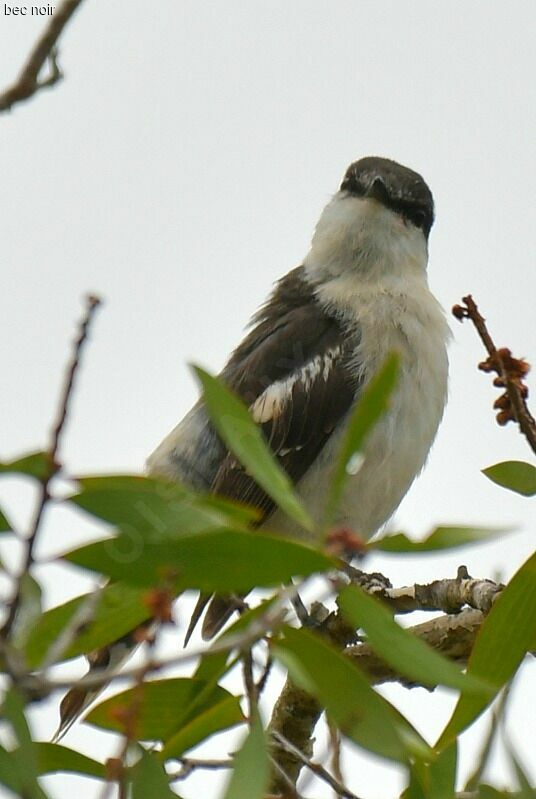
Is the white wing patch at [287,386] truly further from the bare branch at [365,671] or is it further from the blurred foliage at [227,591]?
the blurred foliage at [227,591]

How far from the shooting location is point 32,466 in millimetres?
1638

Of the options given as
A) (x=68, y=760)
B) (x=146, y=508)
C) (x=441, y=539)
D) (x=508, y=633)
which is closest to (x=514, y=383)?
(x=508, y=633)

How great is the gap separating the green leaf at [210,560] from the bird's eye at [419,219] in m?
4.04

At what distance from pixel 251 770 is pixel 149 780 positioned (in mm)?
333

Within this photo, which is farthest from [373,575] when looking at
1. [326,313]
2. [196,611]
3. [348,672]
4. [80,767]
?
[348,672]

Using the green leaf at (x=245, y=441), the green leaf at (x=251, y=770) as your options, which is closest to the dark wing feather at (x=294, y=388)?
the green leaf at (x=251, y=770)

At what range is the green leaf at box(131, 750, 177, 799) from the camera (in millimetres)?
2076

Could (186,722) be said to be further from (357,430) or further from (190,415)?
(190,415)

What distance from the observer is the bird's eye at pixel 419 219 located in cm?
557

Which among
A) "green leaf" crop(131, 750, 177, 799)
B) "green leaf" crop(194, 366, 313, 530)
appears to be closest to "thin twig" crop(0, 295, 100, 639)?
"green leaf" crop(194, 366, 313, 530)

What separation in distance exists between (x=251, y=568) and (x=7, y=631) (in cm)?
33

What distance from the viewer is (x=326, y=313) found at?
503cm

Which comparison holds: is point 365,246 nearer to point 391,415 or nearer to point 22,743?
point 391,415

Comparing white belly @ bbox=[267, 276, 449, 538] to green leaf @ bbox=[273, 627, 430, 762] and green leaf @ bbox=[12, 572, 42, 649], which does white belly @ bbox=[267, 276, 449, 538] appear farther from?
green leaf @ bbox=[12, 572, 42, 649]
